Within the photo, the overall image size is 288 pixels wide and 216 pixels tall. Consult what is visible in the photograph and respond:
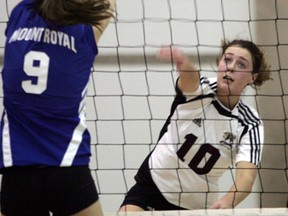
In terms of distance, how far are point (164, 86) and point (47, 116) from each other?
158cm

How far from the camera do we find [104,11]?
1396 mm

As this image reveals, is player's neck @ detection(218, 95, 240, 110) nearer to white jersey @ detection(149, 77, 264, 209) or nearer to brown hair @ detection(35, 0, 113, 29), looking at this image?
white jersey @ detection(149, 77, 264, 209)

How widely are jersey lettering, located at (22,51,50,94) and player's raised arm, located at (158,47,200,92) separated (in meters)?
0.73

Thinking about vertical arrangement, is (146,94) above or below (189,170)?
above

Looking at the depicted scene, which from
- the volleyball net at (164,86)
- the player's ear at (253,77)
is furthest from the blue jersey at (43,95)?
the volleyball net at (164,86)

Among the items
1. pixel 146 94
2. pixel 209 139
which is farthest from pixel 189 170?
pixel 146 94

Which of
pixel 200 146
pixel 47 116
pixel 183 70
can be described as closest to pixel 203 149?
pixel 200 146

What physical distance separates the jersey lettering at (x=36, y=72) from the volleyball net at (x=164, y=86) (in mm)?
1465

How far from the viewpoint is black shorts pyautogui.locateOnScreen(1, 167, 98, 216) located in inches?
54.5

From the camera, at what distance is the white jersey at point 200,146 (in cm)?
223

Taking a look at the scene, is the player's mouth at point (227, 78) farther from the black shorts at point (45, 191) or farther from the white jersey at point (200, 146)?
the black shorts at point (45, 191)

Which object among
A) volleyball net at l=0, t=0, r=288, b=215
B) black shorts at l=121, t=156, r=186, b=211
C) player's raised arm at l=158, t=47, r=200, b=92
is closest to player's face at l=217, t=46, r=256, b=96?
player's raised arm at l=158, t=47, r=200, b=92

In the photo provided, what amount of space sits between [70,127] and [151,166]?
34.1 inches

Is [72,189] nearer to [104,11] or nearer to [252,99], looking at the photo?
[104,11]
